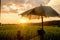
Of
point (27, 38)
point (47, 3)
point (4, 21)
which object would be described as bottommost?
point (27, 38)

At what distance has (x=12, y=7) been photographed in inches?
327

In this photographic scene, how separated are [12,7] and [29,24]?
871 millimetres

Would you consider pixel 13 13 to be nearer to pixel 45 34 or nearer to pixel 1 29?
pixel 1 29

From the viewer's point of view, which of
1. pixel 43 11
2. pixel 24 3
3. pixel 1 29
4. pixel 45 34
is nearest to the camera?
pixel 43 11

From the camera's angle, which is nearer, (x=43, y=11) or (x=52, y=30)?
(x=43, y=11)

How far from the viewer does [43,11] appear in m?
6.71

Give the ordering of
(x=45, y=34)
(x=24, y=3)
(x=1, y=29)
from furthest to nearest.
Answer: (x=24, y=3) < (x=1, y=29) < (x=45, y=34)

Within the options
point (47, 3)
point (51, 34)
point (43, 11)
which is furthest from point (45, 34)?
point (47, 3)

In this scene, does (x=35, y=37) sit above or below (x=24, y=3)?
below

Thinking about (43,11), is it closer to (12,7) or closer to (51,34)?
(51,34)

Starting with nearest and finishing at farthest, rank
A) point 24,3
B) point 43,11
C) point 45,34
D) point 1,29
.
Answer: point 43,11, point 45,34, point 1,29, point 24,3

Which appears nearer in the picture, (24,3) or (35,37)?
(35,37)

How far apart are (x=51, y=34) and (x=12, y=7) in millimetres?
1883

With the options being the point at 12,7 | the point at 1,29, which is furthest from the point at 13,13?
the point at 1,29
